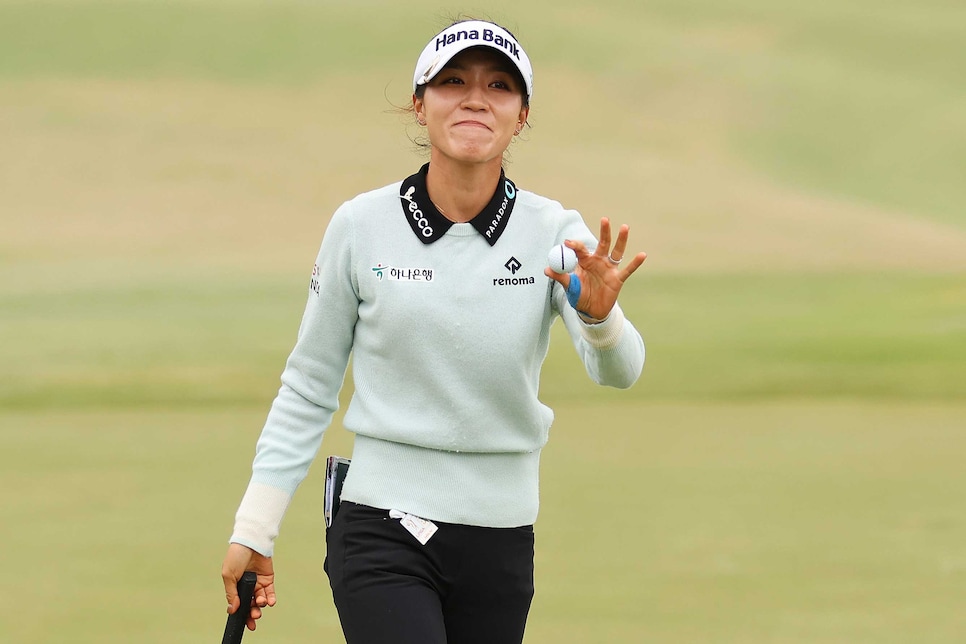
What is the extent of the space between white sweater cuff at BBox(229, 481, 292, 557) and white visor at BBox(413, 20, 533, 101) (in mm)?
774

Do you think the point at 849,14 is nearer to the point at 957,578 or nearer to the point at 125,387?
the point at 125,387

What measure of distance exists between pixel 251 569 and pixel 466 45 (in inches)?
39.6

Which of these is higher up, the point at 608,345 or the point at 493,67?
the point at 493,67

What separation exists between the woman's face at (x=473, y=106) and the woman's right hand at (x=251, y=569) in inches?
31.1

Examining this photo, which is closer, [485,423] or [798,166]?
[485,423]

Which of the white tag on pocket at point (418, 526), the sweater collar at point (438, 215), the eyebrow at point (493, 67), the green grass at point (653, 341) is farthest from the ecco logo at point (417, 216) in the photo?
the green grass at point (653, 341)

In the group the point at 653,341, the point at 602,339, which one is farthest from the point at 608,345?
the point at 653,341

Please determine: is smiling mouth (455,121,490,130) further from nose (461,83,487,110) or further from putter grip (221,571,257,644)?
putter grip (221,571,257,644)

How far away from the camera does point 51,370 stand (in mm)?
10344

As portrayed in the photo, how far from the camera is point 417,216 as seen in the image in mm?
2865

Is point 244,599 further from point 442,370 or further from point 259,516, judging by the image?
point 442,370

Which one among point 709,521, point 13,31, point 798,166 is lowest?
point 709,521

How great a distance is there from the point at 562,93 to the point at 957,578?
12320 mm

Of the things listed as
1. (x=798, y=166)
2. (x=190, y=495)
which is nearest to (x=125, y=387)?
(x=190, y=495)
